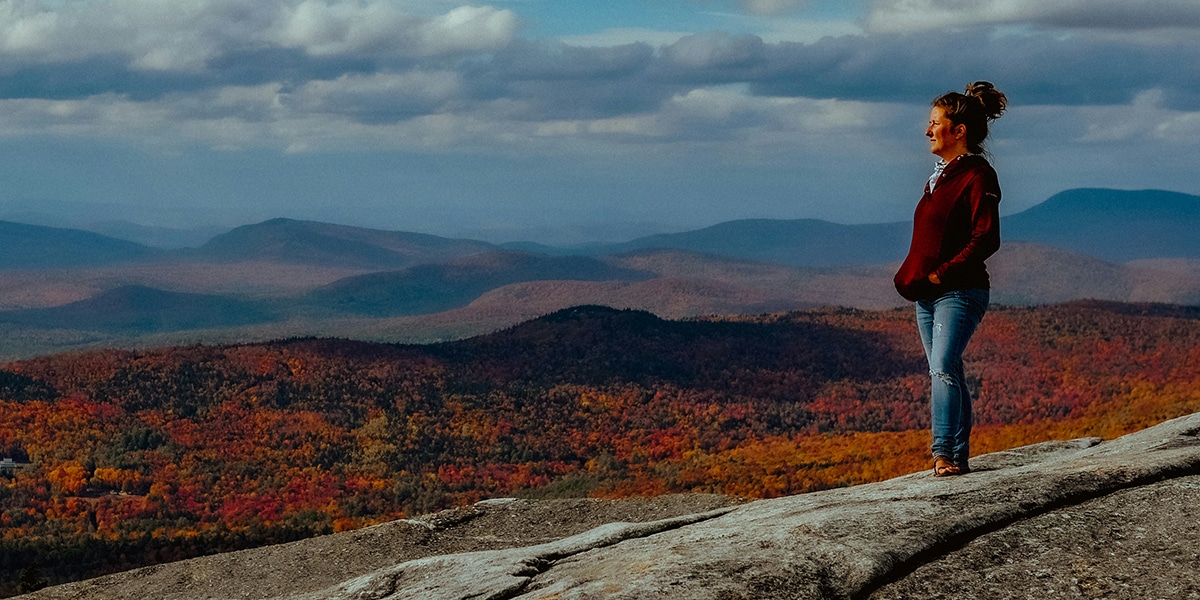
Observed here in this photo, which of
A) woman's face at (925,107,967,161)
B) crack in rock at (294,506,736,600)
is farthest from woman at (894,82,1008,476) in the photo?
crack in rock at (294,506,736,600)

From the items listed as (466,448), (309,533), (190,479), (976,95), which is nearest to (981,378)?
(466,448)

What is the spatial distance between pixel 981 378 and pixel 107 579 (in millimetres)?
99579

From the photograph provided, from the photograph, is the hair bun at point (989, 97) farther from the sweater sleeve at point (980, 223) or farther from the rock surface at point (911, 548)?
the rock surface at point (911, 548)

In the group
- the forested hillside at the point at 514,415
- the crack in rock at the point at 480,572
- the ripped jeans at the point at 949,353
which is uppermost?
the ripped jeans at the point at 949,353

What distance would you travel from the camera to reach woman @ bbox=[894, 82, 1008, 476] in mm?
12898

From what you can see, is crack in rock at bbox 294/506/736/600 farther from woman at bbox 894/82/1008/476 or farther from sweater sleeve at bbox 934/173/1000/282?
sweater sleeve at bbox 934/173/1000/282

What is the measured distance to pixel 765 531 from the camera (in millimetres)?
11750

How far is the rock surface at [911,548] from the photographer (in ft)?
34.2

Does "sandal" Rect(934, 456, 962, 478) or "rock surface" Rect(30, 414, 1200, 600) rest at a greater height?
"sandal" Rect(934, 456, 962, 478)

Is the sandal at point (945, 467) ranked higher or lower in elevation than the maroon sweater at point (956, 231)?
lower

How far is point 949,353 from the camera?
13.4 m

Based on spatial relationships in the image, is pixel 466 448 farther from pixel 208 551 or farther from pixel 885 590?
pixel 885 590

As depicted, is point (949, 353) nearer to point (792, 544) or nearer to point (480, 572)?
point (792, 544)

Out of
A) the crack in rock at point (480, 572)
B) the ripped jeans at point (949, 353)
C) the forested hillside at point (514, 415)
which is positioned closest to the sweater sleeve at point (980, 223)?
the ripped jeans at point (949, 353)
